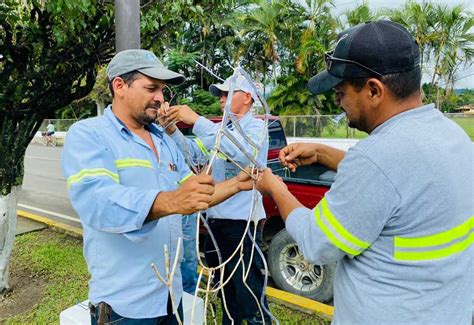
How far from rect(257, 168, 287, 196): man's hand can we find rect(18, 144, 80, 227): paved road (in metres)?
5.42

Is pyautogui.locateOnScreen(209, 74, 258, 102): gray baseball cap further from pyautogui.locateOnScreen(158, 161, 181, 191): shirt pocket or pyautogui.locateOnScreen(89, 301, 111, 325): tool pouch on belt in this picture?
pyautogui.locateOnScreen(89, 301, 111, 325): tool pouch on belt

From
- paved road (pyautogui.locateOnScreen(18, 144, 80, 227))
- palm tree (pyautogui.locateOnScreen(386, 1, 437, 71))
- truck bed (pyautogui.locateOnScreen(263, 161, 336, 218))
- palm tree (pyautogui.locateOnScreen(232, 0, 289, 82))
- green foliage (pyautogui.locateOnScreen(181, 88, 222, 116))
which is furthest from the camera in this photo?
green foliage (pyautogui.locateOnScreen(181, 88, 222, 116))

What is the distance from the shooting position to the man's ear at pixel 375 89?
1.28 meters

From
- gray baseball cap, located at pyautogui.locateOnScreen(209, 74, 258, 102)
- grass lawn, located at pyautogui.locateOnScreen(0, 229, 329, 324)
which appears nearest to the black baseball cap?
gray baseball cap, located at pyautogui.locateOnScreen(209, 74, 258, 102)

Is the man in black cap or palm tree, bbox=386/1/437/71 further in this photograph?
palm tree, bbox=386/1/437/71

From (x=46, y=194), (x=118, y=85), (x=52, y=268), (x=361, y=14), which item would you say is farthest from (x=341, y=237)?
(x=361, y=14)

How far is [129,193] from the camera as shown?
1509 millimetres

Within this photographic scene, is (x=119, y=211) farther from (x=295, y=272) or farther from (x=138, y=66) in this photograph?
(x=295, y=272)

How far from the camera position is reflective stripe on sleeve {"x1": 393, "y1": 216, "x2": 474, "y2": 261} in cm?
123

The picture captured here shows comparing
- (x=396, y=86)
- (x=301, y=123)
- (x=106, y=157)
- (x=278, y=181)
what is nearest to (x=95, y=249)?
(x=106, y=157)

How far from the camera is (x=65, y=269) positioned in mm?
4277

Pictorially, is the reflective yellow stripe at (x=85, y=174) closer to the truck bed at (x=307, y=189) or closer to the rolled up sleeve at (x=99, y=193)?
the rolled up sleeve at (x=99, y=193)

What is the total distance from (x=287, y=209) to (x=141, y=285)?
2.68 feet

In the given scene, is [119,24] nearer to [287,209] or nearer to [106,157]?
[106,157]
